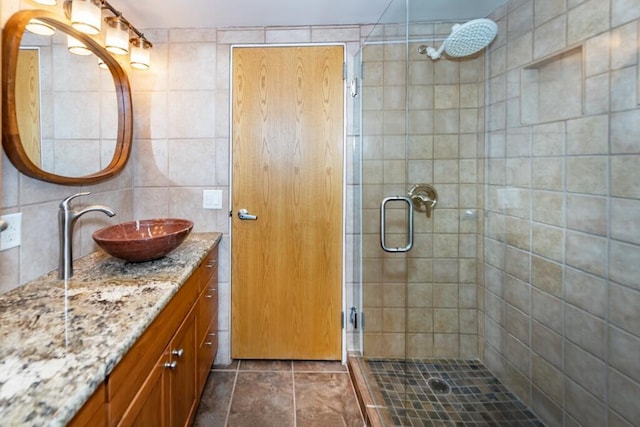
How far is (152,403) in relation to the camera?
3.21ft

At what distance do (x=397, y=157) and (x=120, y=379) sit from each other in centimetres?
164

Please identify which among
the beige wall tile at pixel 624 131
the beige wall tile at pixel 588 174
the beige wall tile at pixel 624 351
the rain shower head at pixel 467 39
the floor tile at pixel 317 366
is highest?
the rain shower head at pixel 467 39

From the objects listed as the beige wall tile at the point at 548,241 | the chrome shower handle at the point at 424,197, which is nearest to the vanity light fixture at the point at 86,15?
the chrome shower handle at the point at 424,197

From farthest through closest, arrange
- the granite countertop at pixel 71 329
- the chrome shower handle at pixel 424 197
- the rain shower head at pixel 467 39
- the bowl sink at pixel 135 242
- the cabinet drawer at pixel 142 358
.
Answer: the chrome shower handle at pixel 424 197
the rain shower head at pixel 467 39
the bowl sink at pixel 135 242
the cabinet drawer at pixel 142 358
the granite countertop at pixel 71 329

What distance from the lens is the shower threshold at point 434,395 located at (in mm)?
1565

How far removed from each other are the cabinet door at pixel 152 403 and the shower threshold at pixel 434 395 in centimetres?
99

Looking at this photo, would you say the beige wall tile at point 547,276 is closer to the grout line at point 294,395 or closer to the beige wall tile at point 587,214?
the beige wall tile at point 587,214

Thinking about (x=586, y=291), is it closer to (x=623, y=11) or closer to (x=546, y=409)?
(x=546, y=409)

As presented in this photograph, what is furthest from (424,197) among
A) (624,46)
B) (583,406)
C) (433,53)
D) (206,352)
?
(206,352)

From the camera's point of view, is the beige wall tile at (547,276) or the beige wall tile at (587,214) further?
the beige wall tile at (547,276)

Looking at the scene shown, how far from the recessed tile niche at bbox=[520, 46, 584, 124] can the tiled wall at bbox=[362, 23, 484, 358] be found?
0.30m

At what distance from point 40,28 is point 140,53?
63 cm

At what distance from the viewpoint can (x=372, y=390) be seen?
1743 millimetres

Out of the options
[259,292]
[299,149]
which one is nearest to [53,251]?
[259,292]
